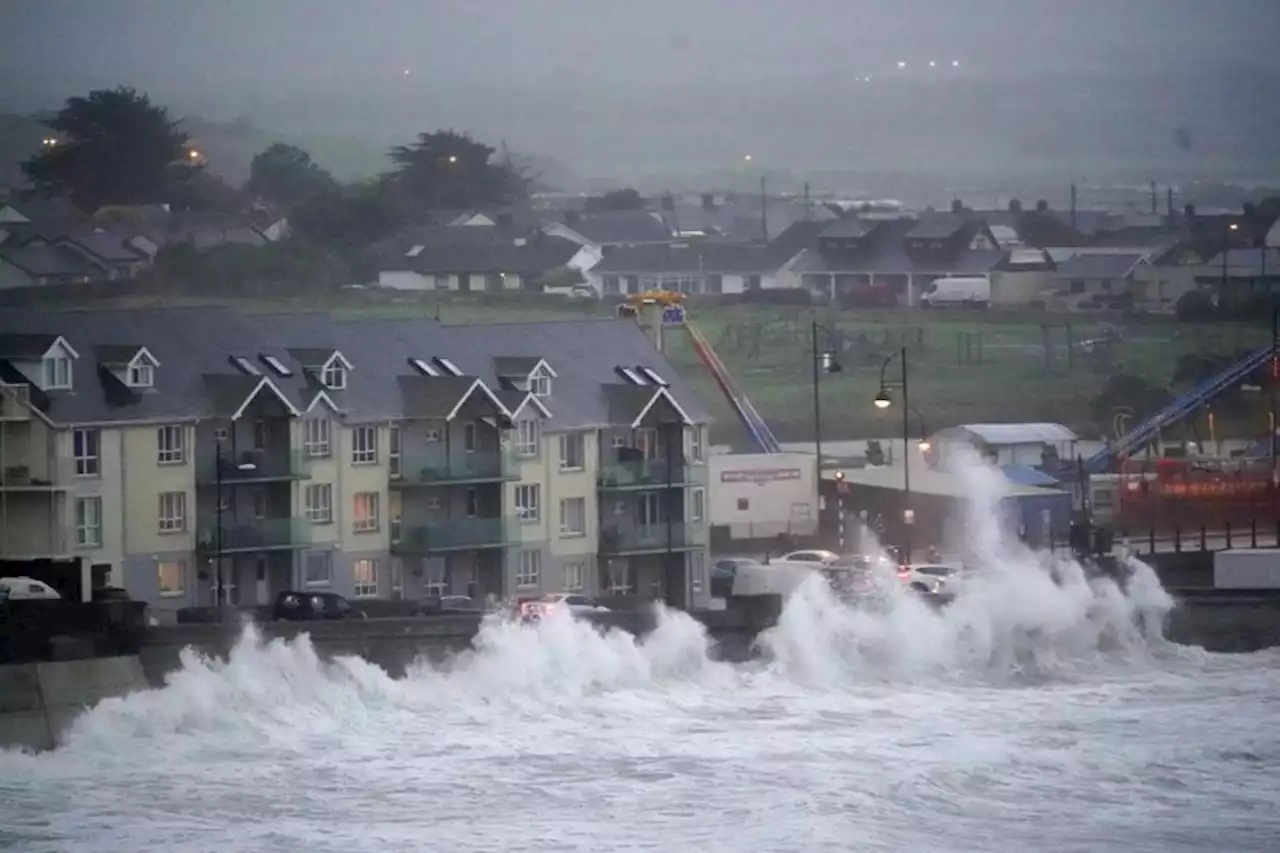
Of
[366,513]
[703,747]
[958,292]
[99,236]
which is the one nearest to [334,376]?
[366,513]

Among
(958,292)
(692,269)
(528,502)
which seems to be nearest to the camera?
(528,502)

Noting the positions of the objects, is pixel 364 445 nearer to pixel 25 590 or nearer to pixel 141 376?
pixel 141 376

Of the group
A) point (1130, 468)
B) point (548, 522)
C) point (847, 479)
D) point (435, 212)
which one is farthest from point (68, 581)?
point (1130, 468)

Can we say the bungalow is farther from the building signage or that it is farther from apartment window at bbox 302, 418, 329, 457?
apartment window at bbox 302, 418, 329, 457

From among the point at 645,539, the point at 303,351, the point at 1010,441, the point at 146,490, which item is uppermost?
the point at 303,351

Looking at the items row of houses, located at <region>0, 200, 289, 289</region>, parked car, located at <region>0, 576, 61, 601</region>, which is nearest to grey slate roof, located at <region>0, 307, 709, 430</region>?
parked car, located at <region>0, 576, 61, 601</region>

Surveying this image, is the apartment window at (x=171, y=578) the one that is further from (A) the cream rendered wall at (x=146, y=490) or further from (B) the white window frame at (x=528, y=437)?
(B) the white window frame at (x=528, y=437)
